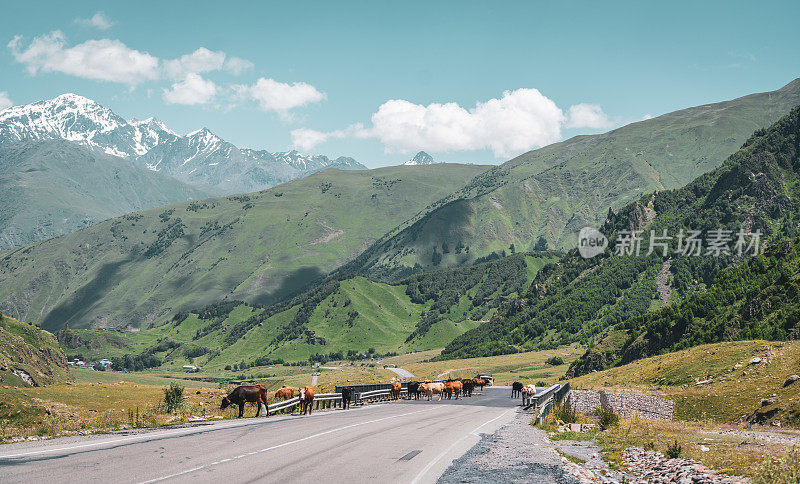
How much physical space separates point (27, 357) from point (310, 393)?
2378 inches

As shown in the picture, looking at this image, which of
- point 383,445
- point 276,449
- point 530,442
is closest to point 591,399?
point 530,442

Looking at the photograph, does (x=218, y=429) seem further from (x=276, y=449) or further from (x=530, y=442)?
(x=530, y=442)

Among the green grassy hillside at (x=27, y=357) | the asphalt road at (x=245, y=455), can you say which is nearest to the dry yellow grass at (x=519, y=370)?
the green grassy hillside at (x=27, y=357)

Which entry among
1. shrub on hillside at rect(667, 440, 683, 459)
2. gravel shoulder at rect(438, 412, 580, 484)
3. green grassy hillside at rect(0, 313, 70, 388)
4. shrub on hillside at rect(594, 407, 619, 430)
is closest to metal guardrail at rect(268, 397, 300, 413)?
gravel shoulder at rect(438, 412, 580, 484)

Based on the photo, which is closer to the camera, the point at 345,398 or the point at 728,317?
the point at 345,398

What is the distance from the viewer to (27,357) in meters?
80.4

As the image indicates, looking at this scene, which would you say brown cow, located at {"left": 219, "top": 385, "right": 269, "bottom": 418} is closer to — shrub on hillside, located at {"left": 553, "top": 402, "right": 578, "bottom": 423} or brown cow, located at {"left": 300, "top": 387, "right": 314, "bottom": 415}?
brown cow, located at {"left": 300, "top": 387, "right": 314, "bottom": 415}

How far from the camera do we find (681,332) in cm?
9031

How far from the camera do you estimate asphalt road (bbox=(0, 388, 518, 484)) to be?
54.3 feet

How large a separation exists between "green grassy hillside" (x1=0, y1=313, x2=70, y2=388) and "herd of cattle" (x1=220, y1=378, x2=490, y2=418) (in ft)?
136

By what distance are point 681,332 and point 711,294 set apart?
8420 millimetres

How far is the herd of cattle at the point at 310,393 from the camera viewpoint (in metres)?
37.4

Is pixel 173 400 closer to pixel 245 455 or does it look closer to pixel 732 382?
pixel 245 455

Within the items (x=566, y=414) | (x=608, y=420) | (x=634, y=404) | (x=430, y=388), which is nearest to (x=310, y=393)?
(x=566, y=414)
